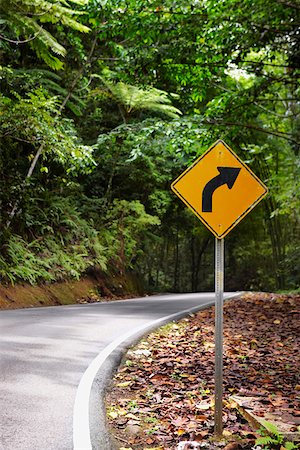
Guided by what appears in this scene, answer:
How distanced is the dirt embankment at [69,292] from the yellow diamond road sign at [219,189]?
30.8 feet

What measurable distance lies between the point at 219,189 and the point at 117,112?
2029 cm

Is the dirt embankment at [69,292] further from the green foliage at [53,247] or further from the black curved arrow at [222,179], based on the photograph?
the black curved arrow at [222,179]

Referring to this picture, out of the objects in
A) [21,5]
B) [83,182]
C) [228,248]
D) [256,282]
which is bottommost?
[256,282]

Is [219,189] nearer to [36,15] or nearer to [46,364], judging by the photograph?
[46,364]

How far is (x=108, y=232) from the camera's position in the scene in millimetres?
21094

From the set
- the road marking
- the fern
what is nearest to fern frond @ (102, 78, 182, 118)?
the fern

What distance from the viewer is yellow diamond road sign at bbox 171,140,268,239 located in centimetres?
447

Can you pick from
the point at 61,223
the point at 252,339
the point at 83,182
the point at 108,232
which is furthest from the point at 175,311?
the point at 83,182

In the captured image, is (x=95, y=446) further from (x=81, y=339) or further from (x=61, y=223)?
(x=61, y=223)

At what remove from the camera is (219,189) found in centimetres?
446

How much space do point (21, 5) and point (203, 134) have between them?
5.35 metres

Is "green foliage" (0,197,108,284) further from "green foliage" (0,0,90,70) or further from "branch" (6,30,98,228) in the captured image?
"green foliage" (0,0,90,70)

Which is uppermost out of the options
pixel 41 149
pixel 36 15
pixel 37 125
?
pixel 36 15

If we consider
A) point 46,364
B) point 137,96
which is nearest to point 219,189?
point 46,364
